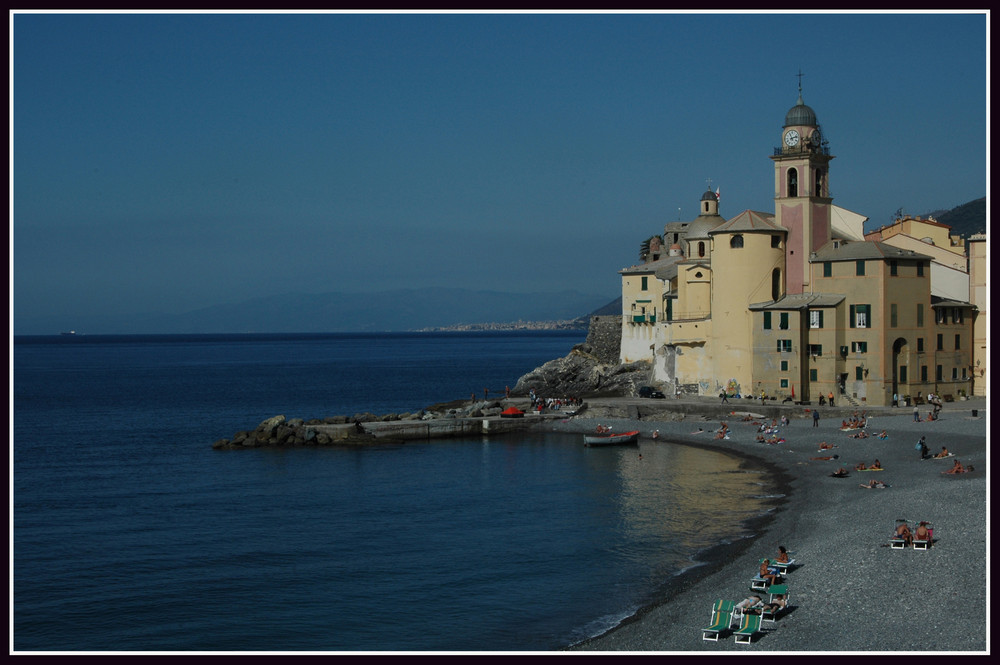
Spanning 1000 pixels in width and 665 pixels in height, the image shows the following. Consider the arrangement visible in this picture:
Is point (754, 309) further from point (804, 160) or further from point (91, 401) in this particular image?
point (91, 401)

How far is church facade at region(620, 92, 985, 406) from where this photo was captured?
61781mm

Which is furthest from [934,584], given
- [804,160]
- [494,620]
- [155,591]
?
[804,160]

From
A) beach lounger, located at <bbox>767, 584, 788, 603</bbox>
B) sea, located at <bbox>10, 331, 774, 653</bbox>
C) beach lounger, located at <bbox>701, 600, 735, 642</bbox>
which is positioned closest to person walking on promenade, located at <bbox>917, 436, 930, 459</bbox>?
sea, located at <bbox>10, 331, 774, 653</bbox>

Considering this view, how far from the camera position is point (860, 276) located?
61781 mm

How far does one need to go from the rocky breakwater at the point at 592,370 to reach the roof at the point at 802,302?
18210 mm

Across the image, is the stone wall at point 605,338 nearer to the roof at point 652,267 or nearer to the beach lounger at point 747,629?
the roof at point 652,267

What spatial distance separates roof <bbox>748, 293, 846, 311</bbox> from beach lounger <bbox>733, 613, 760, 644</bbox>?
39.6 meters

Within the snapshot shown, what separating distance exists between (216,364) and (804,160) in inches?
5606

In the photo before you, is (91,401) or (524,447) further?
(91,401)

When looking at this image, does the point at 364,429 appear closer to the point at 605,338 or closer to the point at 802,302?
the point at 802,302

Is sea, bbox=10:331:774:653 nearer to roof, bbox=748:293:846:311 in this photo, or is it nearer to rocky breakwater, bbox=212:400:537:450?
rocky breakwater, bbox=212:400:537:450

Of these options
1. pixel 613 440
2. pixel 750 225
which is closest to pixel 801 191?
pixel 750 225

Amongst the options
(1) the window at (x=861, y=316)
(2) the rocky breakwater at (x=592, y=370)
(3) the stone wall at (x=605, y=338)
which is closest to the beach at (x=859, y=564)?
(1) the window at (x=861, y=316)
